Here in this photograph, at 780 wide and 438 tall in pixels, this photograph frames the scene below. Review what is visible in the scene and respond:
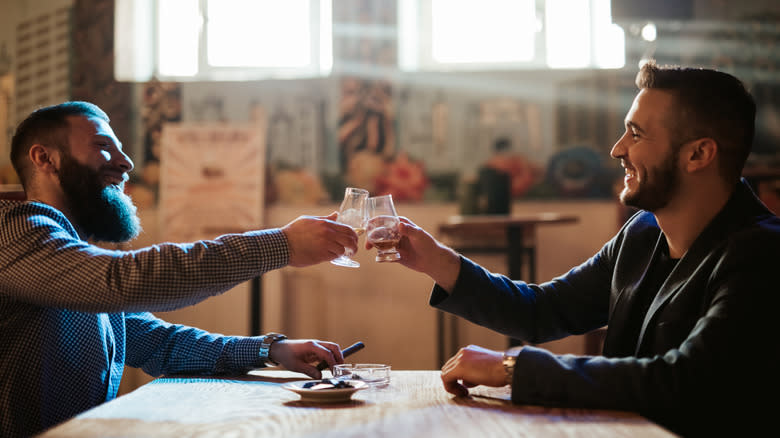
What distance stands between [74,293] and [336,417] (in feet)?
1.96

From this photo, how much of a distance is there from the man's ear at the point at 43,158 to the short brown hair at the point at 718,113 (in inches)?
61.8

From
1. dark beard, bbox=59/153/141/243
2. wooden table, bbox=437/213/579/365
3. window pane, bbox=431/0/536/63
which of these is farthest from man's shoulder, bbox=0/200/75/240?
window pane, bbox=431/0/536/63

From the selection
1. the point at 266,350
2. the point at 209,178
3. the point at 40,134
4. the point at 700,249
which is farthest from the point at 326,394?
the point at 209,178

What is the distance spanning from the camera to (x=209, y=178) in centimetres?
468

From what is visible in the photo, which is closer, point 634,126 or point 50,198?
point 634,126

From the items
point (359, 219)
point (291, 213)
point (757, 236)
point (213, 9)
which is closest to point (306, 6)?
point (213, 9)

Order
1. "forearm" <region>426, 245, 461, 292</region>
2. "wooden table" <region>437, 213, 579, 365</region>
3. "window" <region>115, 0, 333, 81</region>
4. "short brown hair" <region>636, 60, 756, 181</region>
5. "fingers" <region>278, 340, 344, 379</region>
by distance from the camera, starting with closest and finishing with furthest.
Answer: "short brown hair" <region>636, 60, 756, 181</region>
"fingers" <region>278, 340, 344, 379</region>
"forearm" <region>426, 245, 461, 292</region>
"wooden table" <region>437, 213, 579, 365</region>
"window" <region>115, 0, 333, 81</region>

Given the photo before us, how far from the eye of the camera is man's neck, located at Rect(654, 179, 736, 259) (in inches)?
60.3

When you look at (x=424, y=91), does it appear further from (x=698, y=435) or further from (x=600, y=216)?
(x=698, y=435)

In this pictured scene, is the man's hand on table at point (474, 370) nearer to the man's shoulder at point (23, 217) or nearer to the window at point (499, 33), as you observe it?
the man's shoulder at point (23, 217)

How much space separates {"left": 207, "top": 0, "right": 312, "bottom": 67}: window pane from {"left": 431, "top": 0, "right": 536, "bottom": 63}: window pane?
967 mm

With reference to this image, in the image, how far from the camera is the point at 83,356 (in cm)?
152

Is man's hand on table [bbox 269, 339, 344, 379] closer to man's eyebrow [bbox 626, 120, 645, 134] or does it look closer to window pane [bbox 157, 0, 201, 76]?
man's eyebrow [bbox 626, 120, 645, 134]

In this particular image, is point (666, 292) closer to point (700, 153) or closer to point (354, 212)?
point (700, 153)
